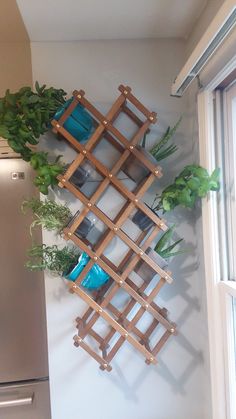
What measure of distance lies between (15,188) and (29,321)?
2.20ft

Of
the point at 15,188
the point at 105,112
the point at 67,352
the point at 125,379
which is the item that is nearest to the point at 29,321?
the point at 67,352

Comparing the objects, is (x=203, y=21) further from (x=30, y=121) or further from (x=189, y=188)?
(x=30, y=121)

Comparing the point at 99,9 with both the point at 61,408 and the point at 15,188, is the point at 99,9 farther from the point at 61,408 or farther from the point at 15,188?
the point at 61,408

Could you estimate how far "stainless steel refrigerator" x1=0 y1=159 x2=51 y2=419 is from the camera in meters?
1.55

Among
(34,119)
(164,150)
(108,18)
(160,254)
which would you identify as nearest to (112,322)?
(160,254)

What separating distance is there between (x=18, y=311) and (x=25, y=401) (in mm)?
→ 438

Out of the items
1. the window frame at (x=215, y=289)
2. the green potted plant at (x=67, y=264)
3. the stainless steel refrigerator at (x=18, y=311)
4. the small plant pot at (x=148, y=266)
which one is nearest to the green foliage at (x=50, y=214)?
the green potted plant at (x=67, y=264)

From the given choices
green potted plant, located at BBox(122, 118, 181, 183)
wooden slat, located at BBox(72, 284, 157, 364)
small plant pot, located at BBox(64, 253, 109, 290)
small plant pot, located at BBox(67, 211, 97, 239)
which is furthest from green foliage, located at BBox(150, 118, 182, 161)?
wooden slat, located at BBox(72, 284, 157, 364)

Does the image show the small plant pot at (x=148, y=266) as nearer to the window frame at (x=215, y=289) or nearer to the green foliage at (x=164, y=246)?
the green foliage at (x=164, y=246)

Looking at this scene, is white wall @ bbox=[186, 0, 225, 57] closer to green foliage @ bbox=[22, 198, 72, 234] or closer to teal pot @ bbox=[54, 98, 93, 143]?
teal pot @ bbox=[54, 98, 93, 143]

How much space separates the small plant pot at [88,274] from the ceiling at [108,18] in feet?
3.23

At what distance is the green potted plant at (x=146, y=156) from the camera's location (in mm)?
1319

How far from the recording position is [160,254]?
1376 millimetres

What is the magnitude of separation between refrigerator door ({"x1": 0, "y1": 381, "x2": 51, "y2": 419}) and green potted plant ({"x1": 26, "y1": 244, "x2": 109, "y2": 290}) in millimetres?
645
